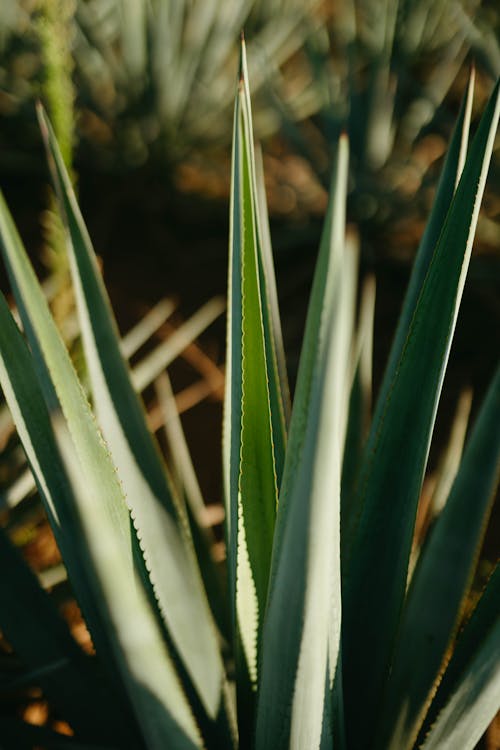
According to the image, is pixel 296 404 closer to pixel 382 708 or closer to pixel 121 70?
pixel 382 708

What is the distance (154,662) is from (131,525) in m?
0.11

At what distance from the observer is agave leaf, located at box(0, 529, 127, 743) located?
698mm

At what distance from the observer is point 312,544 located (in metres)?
0.45

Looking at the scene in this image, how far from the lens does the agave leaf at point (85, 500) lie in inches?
18.6

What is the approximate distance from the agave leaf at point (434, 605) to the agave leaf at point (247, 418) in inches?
6.2

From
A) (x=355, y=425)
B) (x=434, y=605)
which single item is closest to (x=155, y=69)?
(x=355, y=425)

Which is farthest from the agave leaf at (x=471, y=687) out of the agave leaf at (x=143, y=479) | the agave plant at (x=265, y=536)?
the agave leaf at (x=143, y=479)

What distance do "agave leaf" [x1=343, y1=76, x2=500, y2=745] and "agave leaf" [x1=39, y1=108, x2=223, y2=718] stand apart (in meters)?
0.15

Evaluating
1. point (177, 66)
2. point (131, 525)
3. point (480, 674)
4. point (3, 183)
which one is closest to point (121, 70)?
point (177, 66)

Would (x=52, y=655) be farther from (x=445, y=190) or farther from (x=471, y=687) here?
(x=445, y=190)

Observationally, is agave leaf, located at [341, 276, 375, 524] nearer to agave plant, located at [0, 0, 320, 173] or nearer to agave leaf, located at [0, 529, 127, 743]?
agave leaf, located at [0, 529, 127, 743]

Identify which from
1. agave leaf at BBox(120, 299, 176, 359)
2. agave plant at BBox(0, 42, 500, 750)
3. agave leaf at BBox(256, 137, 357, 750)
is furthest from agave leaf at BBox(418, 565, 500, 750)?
agave leaf at BBox(120, 299, 176, 359)

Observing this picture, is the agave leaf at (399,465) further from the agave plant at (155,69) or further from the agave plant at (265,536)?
the agave plant at (155,69)

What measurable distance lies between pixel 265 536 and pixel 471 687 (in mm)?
220
